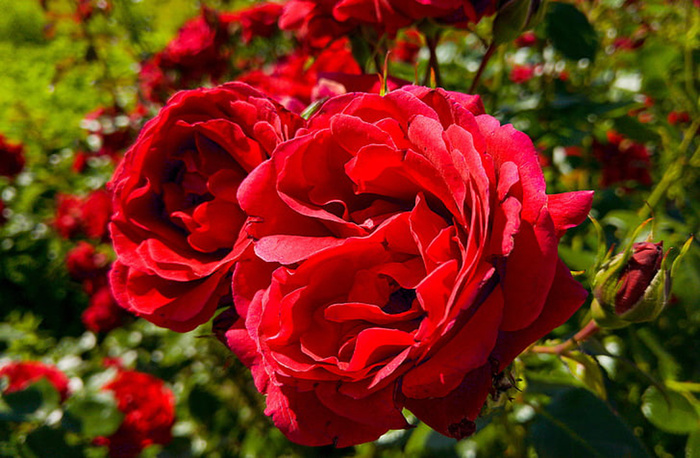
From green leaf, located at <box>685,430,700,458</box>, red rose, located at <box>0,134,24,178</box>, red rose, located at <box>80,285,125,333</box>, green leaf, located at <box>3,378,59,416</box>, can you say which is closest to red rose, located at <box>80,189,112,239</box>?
red rose, located at <box>80,285,125,333</box>

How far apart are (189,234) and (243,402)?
46.5 inches

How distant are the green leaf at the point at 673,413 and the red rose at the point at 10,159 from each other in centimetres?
221

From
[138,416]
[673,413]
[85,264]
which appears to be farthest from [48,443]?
[673,413]

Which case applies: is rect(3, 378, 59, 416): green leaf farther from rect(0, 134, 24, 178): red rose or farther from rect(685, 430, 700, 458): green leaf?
rect(0, 134, 24, 178): red rose

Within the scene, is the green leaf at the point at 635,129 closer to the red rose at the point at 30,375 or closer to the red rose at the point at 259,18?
the red rose at the point at 259,18

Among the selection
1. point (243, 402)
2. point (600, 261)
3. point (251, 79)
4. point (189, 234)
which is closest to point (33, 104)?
point (243, 402)

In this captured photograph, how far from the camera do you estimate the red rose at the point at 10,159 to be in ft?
6.39

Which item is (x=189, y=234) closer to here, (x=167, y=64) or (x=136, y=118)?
(x=167, y=64)

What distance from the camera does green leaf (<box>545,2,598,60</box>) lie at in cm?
87

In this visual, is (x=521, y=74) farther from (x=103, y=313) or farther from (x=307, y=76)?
(x=103, y=313)

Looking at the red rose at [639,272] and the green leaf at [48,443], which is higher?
the red rose at [639,272]

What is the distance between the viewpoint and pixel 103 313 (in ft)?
4.75

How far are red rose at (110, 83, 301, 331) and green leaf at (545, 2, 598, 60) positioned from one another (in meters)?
0.62

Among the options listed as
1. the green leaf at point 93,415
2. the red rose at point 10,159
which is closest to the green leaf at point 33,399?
the green leaf at point 93,415
